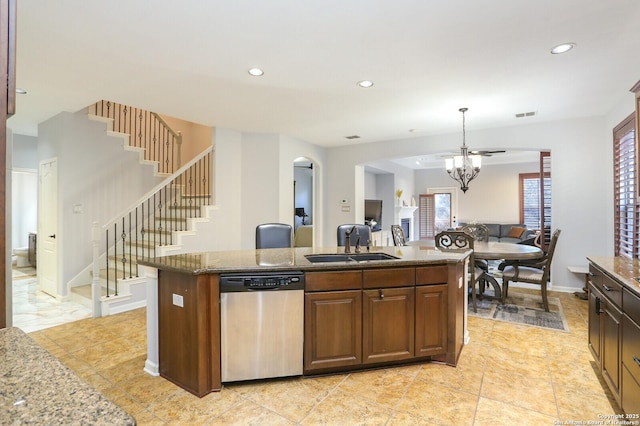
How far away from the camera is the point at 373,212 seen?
29.6 ft

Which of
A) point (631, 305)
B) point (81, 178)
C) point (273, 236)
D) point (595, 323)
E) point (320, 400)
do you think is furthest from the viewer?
point (81, 178)

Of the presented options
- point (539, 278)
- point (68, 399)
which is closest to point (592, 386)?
point (539, 278)

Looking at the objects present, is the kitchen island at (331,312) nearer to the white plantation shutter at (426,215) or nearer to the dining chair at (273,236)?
the dining chair at (273,236)

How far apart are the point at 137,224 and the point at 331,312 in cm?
501

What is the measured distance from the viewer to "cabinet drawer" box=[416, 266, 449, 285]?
8.64 feet

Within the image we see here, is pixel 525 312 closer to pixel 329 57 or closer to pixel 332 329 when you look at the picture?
pixel 332 329

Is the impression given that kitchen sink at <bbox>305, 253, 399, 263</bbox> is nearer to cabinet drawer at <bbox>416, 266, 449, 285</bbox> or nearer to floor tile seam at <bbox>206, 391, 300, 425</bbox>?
cabinet drawer at <bbox>416, 266, 449, 285</bbox>

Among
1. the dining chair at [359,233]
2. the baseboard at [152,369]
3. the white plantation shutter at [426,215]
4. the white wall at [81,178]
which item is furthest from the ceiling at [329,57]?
the white plantation shutter at [426,215]

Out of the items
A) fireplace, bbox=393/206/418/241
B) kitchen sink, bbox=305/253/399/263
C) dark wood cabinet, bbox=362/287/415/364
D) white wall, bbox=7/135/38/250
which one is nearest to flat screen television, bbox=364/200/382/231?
fireplace, bbox=393/206/418/241

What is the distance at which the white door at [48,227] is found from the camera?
4820 mm

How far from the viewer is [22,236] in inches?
298

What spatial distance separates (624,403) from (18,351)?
284 centimetres

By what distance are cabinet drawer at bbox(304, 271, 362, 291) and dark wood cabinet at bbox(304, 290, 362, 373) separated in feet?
0.12

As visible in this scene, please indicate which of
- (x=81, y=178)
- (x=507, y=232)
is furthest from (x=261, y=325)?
(x=507, y=232)
